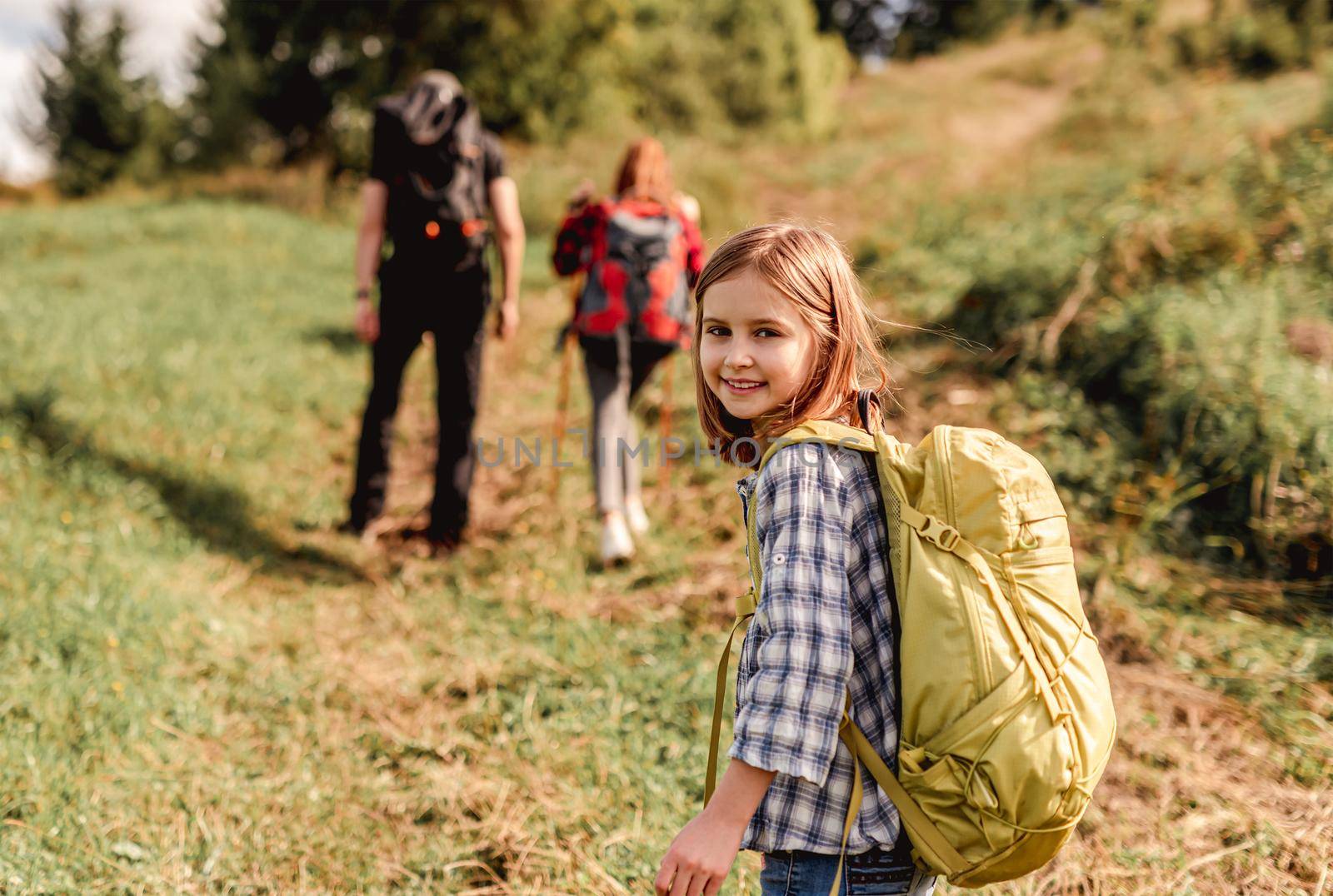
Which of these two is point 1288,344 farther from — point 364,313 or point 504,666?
point 364,313

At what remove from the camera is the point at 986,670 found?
1.24 m

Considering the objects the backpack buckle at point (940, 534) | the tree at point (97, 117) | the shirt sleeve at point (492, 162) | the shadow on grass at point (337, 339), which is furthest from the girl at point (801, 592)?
the tree at point (97, 117)

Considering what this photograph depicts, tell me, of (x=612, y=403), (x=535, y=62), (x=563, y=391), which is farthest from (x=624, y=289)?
(x=535, y=62)

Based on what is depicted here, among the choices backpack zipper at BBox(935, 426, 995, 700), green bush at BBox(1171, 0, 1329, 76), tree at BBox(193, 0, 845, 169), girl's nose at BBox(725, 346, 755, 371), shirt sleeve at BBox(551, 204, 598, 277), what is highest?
tree at BBox(193, 0, 845, 169)

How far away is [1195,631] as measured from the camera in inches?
136

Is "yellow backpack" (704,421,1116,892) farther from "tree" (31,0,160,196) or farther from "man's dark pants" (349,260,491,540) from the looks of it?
"tree" (31,0,160,196)

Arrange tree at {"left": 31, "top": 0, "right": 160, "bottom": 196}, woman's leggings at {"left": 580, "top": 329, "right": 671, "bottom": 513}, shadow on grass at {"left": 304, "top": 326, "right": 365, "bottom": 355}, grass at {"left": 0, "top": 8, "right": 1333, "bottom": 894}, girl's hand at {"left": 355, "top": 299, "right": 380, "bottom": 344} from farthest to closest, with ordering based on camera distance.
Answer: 1. tree at {"left": 31, "top": 0, "right": 160, "bottom": 196}
2. shadow on grass at {"left": 304, "top": 326, "right": 365, "bottom": 355}
3. girl's hand at {"left": 355, "top": 299, "right": 380, "bottom": 344}
4. woman's leggings at {"left": 580, "top": 329, "right": 671, "bottom": 513}
5. grass at {"left": 0, "top": 8, "right": 1333, "bottom": 894}

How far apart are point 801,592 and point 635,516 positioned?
10.7 ft

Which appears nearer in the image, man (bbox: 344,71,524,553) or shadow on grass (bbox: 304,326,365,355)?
man (bbox: 344,71,524,553)

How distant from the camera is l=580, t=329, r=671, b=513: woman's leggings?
4293 mm

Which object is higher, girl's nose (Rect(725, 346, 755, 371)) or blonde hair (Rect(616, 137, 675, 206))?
blonde hair (Rect(616, 137, 675, 206))

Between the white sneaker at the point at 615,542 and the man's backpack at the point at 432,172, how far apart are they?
137 cm

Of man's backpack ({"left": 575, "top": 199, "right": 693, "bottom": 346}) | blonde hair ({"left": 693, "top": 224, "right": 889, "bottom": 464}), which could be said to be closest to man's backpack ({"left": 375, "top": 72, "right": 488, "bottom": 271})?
man's backpack ({"left": 575, "top": 199, "right": 693, "bottom": 346})

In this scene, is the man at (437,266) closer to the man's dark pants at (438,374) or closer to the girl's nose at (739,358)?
→ the man's dark pants at (438,374)
